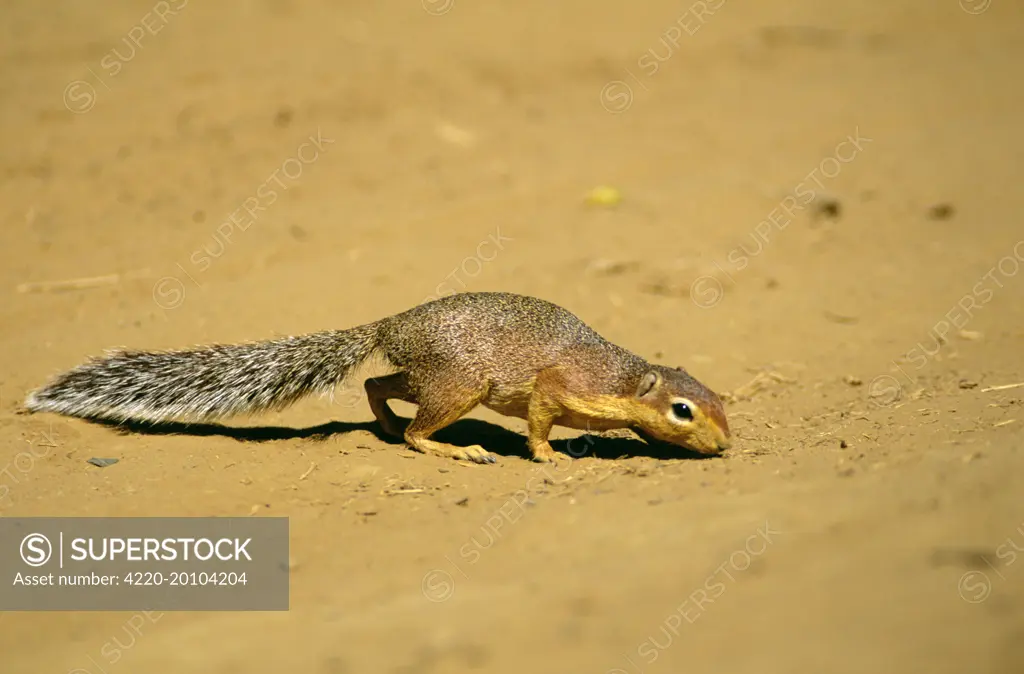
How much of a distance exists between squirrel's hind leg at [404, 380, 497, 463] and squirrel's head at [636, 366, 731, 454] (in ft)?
3.86

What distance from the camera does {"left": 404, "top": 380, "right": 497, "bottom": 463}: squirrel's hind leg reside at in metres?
7.42

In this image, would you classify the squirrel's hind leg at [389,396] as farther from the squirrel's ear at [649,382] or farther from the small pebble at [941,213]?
the small pebble at [941,213]

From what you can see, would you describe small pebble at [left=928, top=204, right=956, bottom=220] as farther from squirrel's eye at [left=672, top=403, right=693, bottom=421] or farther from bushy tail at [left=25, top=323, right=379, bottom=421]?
bushy tail at [left=25, top=323, right=379, bottom=421]

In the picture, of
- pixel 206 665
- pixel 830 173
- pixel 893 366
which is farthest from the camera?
pixel 830 173

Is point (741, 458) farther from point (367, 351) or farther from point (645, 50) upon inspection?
point (645, 50)

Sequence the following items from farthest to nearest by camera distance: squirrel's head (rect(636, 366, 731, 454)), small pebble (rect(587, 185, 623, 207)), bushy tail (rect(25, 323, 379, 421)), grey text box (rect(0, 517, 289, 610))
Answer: small pebble (rect(587, 185, 623, 207)) < bushy tail (rect(25, 323, 379, 421)) < squirrel's head (rect(636, 366, 731, 454)) < grey text box (rect(0, 517, 289, 610))

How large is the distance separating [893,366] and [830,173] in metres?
5.19

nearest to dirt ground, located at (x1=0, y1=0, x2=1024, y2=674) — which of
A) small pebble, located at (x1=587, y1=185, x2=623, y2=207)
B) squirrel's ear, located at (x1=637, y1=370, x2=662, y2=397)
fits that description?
small pebble, located at (x1=587, y1=185, x2=623, y2=207)

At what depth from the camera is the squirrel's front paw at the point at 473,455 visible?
296 inches

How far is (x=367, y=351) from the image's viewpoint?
307 inches

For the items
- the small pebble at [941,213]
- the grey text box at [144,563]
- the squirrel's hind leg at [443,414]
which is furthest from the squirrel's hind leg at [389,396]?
the small pebble at [941,213]

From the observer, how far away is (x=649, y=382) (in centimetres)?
735

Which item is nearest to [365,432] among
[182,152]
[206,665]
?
[206,665]

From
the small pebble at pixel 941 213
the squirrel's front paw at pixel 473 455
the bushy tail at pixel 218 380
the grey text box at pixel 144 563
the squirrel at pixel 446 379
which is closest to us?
the grey text box at pixel 144 563
